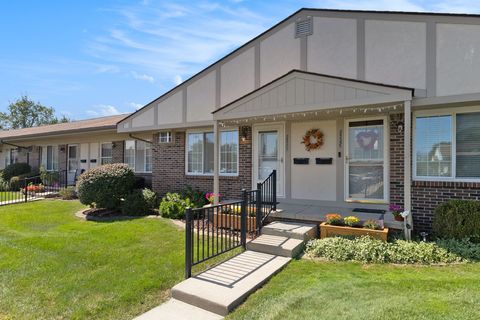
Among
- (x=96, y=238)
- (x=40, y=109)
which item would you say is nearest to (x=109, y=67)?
(x=96, y=238)

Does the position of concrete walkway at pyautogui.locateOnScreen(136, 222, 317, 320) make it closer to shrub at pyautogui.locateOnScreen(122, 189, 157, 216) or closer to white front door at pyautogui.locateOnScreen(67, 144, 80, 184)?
shrub at pyautogui.locateOnScreen(122, 189, 157, 216)

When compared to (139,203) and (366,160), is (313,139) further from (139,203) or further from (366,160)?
(139,203)

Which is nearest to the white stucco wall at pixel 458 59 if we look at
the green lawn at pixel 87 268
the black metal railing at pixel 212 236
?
the black metal railing at pixel 212 236

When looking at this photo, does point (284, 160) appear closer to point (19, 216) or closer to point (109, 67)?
point (19, 216)

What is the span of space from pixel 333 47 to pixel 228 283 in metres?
5.72

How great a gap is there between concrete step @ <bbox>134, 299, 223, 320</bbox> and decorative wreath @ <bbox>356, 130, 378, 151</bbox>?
5.17 meters

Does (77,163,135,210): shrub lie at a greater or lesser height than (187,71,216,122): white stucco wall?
lesser

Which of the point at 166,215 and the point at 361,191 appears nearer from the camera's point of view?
the point at 361,191

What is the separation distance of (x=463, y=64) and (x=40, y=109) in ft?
192

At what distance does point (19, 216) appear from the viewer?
8.73 m

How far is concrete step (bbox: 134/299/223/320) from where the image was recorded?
338 cm

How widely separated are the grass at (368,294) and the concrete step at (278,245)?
1.85 ft

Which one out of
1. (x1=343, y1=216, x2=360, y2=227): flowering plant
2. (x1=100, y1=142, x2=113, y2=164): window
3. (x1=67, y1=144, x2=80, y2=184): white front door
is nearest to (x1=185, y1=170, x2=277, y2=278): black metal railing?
(x1=343, y1=216, x2=360, y2=227): flowering plant

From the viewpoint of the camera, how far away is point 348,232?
557cm
